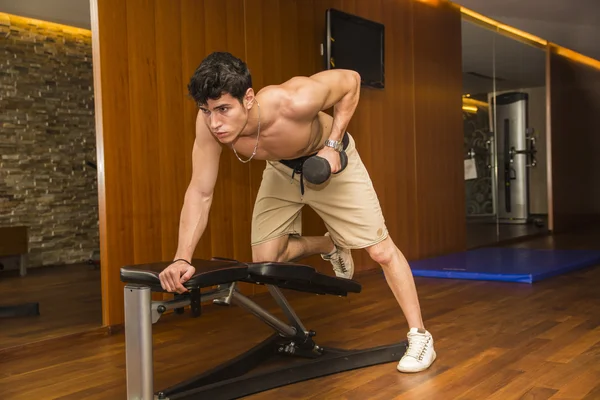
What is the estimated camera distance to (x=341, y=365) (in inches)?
97.0

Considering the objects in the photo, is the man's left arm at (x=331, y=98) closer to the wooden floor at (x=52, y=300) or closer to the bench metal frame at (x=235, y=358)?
the bench metal frame at (x=235, y=358)

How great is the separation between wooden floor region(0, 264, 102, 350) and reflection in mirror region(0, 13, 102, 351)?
48 millimetres

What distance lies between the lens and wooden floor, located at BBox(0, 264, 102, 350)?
3.33 meters

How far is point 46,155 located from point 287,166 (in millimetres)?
4695

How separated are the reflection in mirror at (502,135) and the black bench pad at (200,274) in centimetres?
491

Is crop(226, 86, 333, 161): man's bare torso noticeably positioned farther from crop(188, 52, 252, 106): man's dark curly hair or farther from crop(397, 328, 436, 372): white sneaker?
crop(397, 328, 436, 372): white sneaker

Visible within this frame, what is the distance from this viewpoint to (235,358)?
2.43m

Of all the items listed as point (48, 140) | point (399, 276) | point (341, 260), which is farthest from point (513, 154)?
point (399, 276)

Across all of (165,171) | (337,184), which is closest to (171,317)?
(165,171)

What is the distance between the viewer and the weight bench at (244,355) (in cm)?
189

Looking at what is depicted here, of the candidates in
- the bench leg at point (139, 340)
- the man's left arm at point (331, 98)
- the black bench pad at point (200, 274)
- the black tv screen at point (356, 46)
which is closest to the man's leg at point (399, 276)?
the man's left arm at point (331, 98)

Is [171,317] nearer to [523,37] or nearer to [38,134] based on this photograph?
[38,134]

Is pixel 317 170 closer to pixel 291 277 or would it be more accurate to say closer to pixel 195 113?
pixel 291 277

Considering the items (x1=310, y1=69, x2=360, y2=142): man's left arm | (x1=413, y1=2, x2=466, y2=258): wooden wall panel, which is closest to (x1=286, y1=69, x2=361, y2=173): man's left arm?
(x1=310, y1=69, x2=360, y2=142): man's left arm
